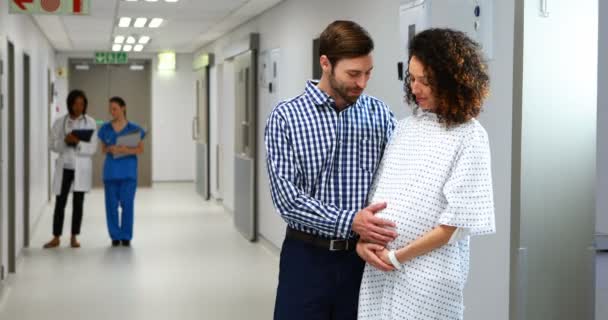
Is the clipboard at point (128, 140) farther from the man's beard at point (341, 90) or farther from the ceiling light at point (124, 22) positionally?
the man's beard at point (341, 90)

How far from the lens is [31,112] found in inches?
384

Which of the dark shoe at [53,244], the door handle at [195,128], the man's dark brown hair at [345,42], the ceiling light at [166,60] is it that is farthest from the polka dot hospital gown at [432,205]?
the ceiling light at [166,60]

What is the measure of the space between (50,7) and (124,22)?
4506 mm

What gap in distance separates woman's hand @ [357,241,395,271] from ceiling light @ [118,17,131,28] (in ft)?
28.7

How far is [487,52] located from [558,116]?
0.44 metres

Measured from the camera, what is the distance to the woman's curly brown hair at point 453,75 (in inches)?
88.3

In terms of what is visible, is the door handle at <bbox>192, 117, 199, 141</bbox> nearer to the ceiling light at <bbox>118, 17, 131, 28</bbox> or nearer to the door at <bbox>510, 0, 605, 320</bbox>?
the ceiling light at <bbox>118, 17, 131, 28</bbox>

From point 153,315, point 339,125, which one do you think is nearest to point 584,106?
point 339,125

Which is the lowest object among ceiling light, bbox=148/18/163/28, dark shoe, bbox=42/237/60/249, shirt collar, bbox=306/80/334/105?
dark shoe, bbox=42/237/60/249

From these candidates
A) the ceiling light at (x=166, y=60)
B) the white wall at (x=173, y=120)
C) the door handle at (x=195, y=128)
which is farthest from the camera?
the white wall at (x=173, y=120)

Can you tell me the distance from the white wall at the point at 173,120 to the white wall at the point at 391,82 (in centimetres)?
774

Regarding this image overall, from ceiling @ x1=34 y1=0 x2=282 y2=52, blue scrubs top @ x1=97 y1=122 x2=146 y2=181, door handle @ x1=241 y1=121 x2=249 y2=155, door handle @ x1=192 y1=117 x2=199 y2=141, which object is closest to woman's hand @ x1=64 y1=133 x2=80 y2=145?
blue scrubs top @ x1=97 y1=122 x2=146 y2=181

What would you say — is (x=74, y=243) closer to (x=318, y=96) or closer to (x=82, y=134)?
(x=82, y=134)

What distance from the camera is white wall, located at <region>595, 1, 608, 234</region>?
2.65m
